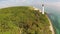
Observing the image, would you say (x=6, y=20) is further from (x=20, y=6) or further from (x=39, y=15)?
(x=20, y=6)

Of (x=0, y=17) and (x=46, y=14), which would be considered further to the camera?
(x=46, y=14)

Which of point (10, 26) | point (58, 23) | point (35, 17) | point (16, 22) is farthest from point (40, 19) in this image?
point (10, 26)

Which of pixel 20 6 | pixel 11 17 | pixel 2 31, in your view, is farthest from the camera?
pixel 20 6

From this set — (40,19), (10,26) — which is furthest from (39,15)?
(10,26)

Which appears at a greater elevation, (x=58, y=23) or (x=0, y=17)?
(x=0, y=17)

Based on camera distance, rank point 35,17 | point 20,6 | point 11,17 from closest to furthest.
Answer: point 11,17 → point 35,17 → point 20,6

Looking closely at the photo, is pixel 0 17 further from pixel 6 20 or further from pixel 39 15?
pixel 39 15
